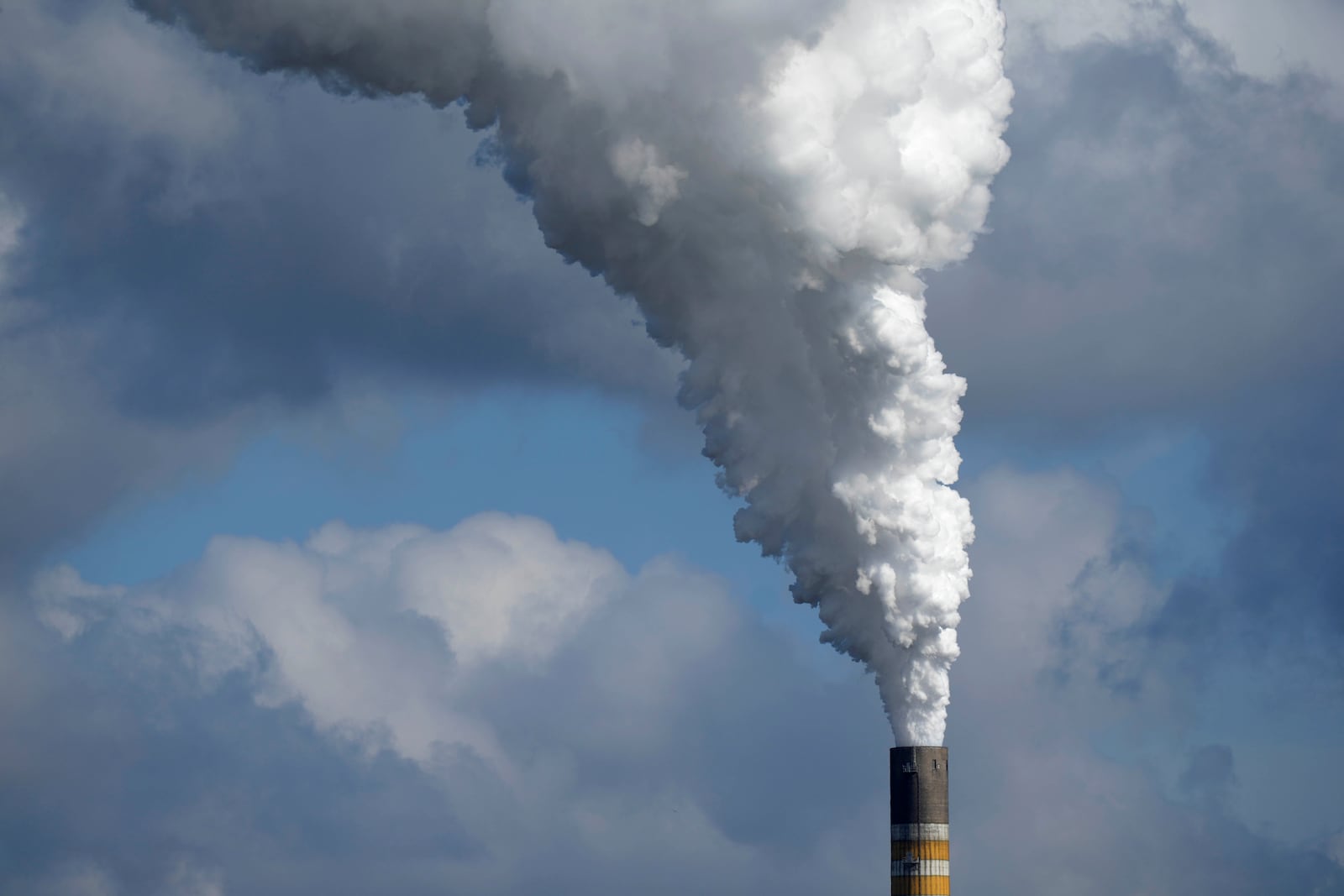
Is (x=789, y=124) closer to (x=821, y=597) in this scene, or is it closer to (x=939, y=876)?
(x=821, y=597)

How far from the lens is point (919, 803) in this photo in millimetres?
107312

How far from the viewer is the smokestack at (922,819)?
107 metres

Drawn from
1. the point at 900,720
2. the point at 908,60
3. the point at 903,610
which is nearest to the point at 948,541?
the point at 903,610

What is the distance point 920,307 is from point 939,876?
33686 millimetres

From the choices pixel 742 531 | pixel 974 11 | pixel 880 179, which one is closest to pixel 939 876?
pixel 742 531

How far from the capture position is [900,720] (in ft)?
356

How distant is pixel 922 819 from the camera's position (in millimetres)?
107688

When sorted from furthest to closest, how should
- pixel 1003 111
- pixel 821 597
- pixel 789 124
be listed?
pixel 821 597 < pixel 1003 111 < pixel 789 124

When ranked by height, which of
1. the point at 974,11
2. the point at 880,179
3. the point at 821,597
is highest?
the point at 974,11

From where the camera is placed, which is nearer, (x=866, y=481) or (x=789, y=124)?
(x=789, y=124)

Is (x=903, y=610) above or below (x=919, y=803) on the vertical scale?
above

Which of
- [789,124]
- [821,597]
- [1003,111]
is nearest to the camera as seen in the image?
[789,124]

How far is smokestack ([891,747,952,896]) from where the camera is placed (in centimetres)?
10719

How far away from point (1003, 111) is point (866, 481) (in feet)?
73.7
